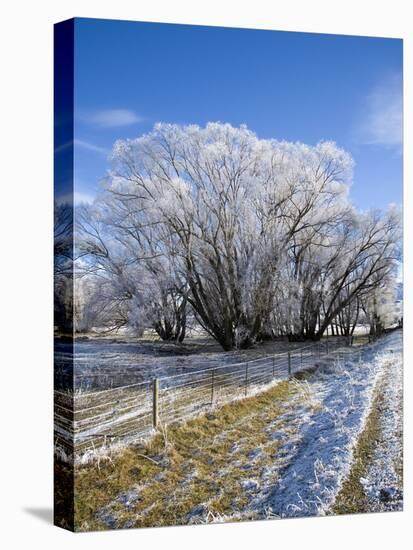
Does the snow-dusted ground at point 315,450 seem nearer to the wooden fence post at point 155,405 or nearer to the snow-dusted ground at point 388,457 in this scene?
the snow-dusted ground at point 388,457

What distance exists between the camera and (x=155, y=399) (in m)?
10.6

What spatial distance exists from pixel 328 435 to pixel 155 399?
6.27ft

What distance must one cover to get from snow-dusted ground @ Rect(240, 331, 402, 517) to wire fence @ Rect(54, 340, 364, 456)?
0.38 m

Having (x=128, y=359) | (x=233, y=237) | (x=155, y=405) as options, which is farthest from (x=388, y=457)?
(x=128, y=359)

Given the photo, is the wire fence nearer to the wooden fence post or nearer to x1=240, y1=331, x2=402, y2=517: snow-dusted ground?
the wooden fence post

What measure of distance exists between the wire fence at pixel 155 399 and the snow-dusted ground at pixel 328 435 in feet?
1.25

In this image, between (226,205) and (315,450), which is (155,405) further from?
(226,205)

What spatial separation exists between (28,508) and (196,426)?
79.6 inches

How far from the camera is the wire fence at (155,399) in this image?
10203 mm

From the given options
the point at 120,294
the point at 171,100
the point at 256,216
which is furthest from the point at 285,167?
the point at 120,294

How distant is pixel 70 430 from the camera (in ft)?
33.6

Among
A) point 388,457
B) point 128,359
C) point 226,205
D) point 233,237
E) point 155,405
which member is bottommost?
point 388,457

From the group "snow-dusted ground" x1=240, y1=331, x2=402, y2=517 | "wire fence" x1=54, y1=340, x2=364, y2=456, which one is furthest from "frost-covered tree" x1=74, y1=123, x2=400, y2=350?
"snow-dusted ground" x1=240, y1=331, x2=402, y2=517

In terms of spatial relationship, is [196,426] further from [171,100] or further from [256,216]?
[171,100]
